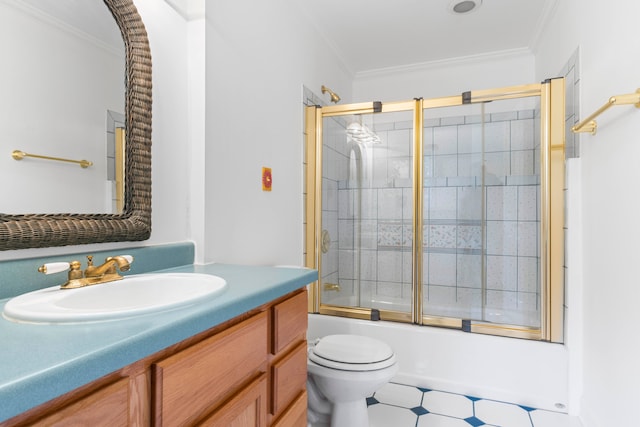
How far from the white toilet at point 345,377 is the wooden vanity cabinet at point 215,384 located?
1.19 feet

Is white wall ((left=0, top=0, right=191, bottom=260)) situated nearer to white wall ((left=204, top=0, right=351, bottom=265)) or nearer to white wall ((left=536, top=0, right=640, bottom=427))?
white wall ((left=204, top=0, right=351, bottom=265))

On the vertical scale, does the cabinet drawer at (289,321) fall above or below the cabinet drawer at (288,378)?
above

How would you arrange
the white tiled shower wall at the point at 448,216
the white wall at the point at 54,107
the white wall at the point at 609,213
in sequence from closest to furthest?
the white wall at the point at 54,107 → the white wall at the point at 609,213 → the white tiled shower wall at the point at 448,216

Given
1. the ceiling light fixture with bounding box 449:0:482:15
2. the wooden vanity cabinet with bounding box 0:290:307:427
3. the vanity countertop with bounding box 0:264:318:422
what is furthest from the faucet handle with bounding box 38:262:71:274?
the ceiling light fixture with bounding box 449:0:482:15

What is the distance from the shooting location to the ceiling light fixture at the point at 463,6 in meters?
2.29

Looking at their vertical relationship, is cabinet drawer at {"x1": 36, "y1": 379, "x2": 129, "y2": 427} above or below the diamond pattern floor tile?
above

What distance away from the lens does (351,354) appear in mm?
1670

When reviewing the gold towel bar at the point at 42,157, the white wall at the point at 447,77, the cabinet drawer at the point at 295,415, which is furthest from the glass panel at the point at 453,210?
the gold towel bar at the point at 42,157

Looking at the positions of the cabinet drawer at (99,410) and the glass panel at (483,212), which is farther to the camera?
the glass panel at (483,212)

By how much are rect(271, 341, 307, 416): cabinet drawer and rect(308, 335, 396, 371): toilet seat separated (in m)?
Answer: 0.39

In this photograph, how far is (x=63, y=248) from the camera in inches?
41.0

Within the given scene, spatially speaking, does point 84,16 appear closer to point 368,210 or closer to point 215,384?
point 215,384

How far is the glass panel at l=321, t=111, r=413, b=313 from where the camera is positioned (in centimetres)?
247

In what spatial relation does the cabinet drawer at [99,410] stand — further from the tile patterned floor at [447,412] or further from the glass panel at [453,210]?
the glass panel at [453,210]
